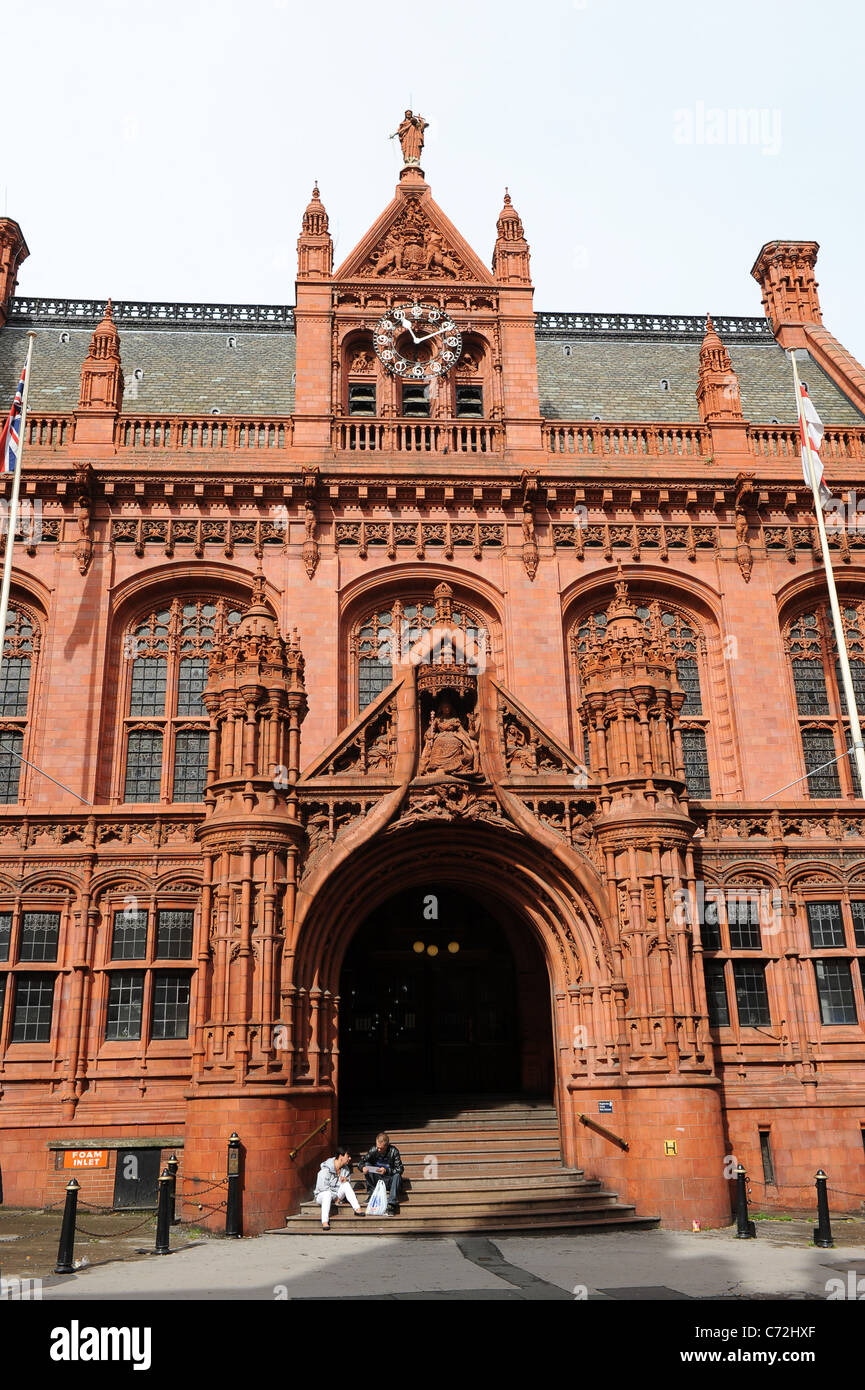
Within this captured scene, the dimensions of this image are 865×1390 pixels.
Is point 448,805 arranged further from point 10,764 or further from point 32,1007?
point 10,764

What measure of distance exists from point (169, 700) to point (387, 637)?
18.0ft

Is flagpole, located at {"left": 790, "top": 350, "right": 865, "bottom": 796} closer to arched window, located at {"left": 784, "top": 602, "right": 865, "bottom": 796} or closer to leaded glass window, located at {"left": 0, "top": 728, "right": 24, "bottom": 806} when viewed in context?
arched window, located at {"left": 784, "top": 602, "right": 865, "bottom": 796}

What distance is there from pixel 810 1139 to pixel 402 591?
15261mm

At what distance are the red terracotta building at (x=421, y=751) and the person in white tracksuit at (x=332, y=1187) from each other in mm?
627

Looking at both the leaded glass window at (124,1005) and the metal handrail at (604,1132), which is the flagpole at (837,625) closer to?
the metal handrail at (604,1132)

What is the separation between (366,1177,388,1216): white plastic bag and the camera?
57.2ft

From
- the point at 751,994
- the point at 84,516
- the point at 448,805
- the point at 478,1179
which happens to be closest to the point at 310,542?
the point at 84,516

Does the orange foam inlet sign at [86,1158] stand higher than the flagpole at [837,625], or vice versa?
the flagpole at [837,625]

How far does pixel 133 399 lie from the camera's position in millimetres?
32375

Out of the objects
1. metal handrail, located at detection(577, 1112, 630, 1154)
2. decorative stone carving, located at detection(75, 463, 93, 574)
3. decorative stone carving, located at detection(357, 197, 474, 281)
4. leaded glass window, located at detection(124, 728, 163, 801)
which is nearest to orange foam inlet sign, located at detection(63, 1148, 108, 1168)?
leaded glass window, located at detection(124, 728, 163, 801)

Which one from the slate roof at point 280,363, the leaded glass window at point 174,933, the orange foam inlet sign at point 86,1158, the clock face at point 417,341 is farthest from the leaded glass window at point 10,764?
the clock face at point 417,341

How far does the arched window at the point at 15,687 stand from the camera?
86.6ft

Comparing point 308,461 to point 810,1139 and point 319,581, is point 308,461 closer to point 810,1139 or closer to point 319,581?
point 319,581

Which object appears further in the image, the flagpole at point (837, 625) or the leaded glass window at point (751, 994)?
the leaded glass window at point (751, 994)
